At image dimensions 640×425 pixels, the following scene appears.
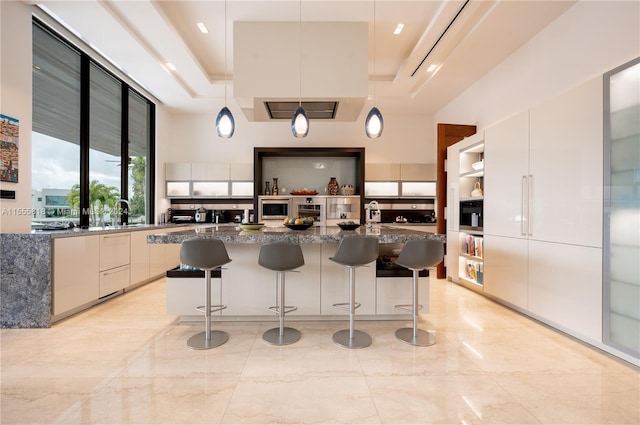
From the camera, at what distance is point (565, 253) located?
9.30 ft

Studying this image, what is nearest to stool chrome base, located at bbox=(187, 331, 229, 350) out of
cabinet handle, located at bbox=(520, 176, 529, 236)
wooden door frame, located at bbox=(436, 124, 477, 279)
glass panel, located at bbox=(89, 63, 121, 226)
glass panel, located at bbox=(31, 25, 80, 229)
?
glass panel, located at bbox=(31, 25, 80, 229)

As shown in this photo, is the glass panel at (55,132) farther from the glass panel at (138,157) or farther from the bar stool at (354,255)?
the bar stool at (354,255)

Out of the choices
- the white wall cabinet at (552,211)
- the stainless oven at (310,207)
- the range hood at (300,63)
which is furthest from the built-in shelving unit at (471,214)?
the stainless oven at (310,207)

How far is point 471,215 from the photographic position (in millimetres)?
4555

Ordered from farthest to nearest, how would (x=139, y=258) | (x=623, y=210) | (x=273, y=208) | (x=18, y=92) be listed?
(x=273, y=208) → (x=139, y=258) → (x=18, y=92) → (x=623, y=210)

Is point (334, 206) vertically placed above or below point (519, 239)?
above

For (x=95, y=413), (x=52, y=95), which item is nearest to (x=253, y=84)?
(x=52, y=95)

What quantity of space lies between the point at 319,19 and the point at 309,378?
12.3ft

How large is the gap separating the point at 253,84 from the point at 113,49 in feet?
7.20

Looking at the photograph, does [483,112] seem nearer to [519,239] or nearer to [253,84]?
[519,239]

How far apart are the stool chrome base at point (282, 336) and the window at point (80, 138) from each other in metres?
2.98

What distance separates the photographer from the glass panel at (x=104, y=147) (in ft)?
14.3

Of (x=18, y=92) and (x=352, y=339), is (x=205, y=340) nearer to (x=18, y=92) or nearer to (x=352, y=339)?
(x=352, y=339)

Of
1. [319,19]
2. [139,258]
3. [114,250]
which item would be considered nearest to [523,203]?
[319,19]
